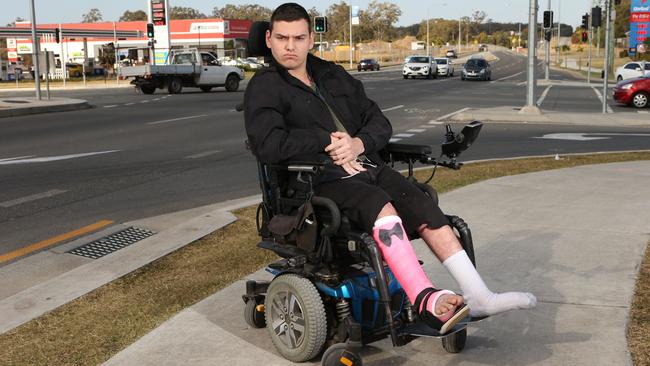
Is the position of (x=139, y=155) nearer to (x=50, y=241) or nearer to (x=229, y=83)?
(x=50, y=241)

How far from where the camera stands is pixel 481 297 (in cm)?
350

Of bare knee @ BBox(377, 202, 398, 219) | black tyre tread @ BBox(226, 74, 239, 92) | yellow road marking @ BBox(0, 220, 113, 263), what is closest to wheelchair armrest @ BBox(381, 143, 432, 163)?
bare knee @ BBox(377, 202, 398, 219)

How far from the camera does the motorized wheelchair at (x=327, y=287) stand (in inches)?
137

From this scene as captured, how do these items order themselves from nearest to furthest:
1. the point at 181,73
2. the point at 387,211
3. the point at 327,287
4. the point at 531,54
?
1. the point at 387,211
2. the point at 327,287
3. the point at 531,54
4. the point at 181,73

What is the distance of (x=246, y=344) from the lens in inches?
157

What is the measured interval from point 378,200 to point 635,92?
24.6 meters

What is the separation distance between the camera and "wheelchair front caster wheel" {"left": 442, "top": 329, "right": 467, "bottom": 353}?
3.83m

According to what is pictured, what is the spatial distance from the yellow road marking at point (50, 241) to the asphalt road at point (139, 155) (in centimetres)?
11

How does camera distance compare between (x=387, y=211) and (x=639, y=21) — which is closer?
(x=387, y=211)

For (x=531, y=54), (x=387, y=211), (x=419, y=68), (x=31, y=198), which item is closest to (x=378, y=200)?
(x=387, y=211)

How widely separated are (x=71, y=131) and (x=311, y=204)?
14613mm

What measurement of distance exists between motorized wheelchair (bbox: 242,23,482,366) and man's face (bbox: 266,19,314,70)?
58cm

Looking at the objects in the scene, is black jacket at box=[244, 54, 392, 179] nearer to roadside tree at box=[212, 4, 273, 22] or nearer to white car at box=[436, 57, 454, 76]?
white car at box=[436, 57, 454, 76]

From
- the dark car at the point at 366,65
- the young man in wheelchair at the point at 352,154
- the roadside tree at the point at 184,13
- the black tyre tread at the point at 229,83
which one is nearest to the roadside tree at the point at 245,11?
the roadside tree at the point at 184,13
